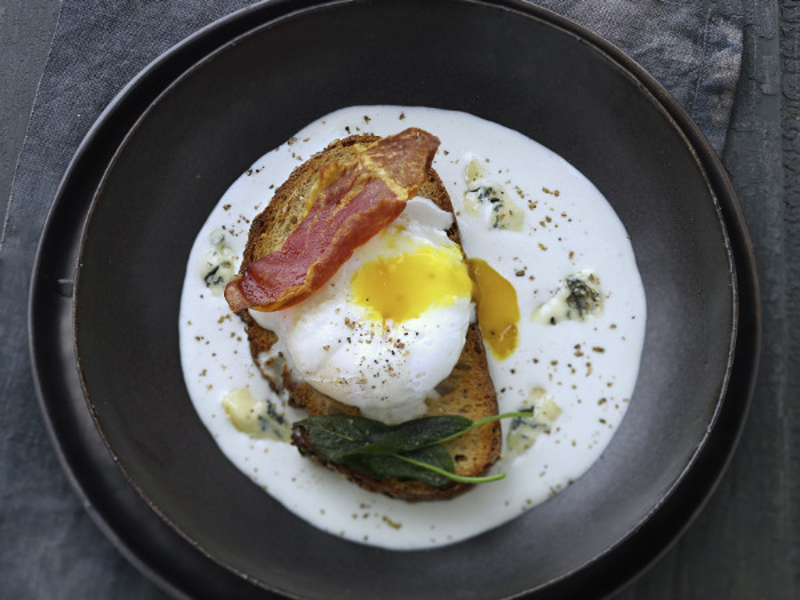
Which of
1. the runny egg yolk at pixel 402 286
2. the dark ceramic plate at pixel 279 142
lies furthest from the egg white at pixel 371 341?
the dark ceramic plate at pixel 279 142

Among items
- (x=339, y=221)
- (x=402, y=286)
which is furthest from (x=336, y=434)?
(x=339, y=221)

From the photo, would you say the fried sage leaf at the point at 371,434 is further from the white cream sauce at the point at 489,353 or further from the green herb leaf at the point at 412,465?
the white cream sauce at the point at 489,353

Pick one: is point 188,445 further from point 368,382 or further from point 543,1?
point 543,1

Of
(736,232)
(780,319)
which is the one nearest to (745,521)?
(780,319)

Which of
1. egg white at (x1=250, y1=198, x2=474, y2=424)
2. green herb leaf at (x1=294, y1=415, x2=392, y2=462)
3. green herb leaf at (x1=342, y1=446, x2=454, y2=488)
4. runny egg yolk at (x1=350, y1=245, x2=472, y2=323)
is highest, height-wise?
runny egg yolk at (x1=350, y1=245, x2=472, y2=323)

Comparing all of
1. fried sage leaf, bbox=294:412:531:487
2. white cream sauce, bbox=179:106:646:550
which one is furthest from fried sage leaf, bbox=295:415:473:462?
white cream sauce, bbox=179:106:646:550

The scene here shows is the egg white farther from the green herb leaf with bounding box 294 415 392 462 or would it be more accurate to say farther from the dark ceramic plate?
the dark ceramic plate
